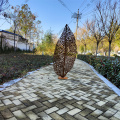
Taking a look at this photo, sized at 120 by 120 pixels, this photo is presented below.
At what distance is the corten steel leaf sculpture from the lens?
15.1 ft

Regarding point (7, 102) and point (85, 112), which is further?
point (7, 102)

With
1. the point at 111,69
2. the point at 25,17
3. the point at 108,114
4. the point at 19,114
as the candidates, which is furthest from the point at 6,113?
the point at 25,17

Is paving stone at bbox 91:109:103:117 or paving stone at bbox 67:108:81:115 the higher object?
paving stone at bbox 67:108:81:115

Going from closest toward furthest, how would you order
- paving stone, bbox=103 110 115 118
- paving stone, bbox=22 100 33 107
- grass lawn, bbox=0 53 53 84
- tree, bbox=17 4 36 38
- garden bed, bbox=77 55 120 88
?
paving stone, bbox=103 110 115 118, paving stone, bbox=22 100 33 107, garden bed, bbox=77 55 120 88, grass lawn, bbox=0 53 53 84, tree, bbox=17 4 36 38

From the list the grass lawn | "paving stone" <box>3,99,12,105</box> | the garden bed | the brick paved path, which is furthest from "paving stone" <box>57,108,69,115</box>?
the grass lawn

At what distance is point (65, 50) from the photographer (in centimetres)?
463

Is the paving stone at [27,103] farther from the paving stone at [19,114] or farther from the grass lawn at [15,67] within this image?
the grass lawn at [15,67]

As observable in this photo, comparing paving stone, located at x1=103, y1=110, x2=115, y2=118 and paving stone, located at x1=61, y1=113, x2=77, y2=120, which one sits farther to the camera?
paving stone, located at x1=103, y1=110, x2=115, y2=118

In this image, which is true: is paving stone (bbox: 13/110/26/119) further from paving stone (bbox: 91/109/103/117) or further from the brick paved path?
paving stone (bbox: 91/109/103/117)

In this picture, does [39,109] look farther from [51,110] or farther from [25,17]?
[25,17]

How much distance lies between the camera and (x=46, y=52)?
17.0m

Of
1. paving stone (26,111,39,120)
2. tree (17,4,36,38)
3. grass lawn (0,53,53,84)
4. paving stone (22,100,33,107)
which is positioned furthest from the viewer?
tree (17,4,36,38)

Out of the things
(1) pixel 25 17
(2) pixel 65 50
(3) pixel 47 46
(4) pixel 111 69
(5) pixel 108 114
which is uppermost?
(1) pixel 25 17

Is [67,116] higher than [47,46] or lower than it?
lower
